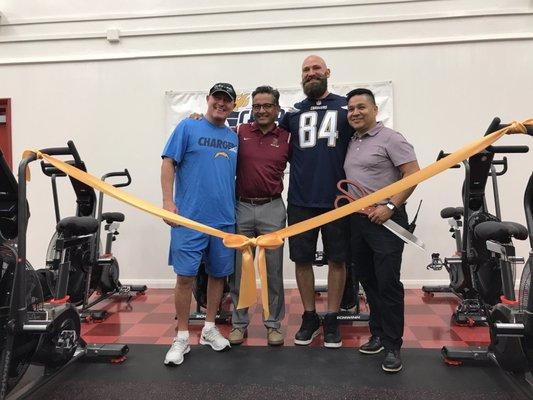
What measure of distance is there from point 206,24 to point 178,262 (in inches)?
119

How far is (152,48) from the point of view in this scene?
4.28 m

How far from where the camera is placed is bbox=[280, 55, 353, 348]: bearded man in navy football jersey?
2.49 metres

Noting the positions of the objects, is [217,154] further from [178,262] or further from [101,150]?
[101,150]

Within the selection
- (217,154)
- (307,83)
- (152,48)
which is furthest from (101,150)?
(307,83)

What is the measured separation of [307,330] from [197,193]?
1.25 m

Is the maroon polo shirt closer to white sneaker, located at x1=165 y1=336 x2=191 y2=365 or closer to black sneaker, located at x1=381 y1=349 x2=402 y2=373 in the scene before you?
white sneaker, located at x1=165 y1=336 x2=191 y2=365

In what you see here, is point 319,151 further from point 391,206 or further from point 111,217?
point 111,217

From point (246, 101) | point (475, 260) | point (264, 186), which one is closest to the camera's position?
point (264, 186)

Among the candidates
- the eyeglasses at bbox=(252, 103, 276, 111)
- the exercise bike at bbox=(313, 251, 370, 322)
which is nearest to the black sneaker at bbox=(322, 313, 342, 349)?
the exercise bike at bbox=(313, 251, 370, 322)

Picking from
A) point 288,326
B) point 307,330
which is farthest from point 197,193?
point 288,326

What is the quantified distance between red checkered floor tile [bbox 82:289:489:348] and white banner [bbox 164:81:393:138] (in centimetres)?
189

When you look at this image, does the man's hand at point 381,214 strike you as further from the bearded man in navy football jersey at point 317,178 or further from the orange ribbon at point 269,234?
the bearded man in navy football jersey at point 317,178

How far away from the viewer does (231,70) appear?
13.8 ft

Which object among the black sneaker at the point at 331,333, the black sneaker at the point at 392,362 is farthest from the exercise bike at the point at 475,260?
the black sneaker at the point at 331,333
